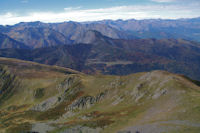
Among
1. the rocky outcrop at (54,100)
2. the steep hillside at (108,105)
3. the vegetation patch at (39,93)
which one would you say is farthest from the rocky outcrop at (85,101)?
the vegetation patch at (39,93)

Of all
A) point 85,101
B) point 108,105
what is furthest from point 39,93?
point 108,105

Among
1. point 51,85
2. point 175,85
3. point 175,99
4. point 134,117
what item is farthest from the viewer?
point 51,85

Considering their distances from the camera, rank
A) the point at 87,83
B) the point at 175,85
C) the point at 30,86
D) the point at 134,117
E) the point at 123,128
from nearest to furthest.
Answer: the point at 123,128
the point at 134,117
the point at 175,85
the point at 87,83
the point at 30,86

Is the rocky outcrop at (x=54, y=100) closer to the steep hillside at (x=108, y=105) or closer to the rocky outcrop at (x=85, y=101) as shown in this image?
the steep hillside at (x=108, y=105)

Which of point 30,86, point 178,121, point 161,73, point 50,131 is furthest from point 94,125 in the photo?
point 30,86

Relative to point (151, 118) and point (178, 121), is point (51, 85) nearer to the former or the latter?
point (151, 118)

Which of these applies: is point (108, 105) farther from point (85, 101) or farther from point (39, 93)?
point (39, 93)

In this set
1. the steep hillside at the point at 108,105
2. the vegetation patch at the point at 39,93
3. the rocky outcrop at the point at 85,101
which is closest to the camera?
the steep hillside at the point at 108,105

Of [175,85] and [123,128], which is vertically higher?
[175,85]

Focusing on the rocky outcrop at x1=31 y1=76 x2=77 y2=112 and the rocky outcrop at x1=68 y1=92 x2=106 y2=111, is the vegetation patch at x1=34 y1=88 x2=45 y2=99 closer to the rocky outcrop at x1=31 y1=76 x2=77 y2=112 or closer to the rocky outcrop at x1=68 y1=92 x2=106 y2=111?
the rocky outcrop at x1=31 y1=76 x2=77 y2=112
